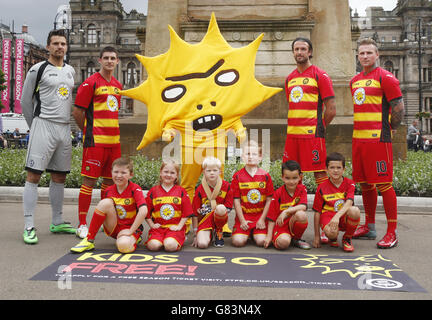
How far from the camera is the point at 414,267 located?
381 centimetres

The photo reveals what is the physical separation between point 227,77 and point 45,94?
204 centimetres

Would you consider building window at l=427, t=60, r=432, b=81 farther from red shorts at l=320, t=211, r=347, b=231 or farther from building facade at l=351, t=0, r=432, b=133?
red shorts at l=320, t=211, r=347, b=231

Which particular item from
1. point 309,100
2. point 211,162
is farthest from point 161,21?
point 211,162

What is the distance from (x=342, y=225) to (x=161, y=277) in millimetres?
2055

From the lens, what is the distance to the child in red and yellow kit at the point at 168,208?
436cm

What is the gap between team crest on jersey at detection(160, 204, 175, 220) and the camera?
14.5ft

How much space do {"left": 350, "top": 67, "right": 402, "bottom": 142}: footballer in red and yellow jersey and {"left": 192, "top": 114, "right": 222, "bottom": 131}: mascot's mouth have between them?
1550 millimetres

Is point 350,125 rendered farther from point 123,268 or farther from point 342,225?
point 123,268

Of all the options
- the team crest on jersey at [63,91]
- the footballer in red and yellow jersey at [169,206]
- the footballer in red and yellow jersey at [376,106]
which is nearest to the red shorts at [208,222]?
the footballer in red and yellow jersey at [169,206]

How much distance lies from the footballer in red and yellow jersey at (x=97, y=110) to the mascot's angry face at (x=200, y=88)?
25 centimetres

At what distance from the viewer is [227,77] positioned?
16.1 ft

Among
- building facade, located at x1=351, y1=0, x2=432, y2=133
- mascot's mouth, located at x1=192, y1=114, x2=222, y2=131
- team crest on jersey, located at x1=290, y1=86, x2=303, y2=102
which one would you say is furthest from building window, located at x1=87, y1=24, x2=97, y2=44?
team crest on jersey, located at x1=290, y1=86, x2=303, y2=102

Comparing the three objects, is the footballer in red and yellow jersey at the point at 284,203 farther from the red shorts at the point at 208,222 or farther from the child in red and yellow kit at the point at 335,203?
the red shorts at the point at 208,222
